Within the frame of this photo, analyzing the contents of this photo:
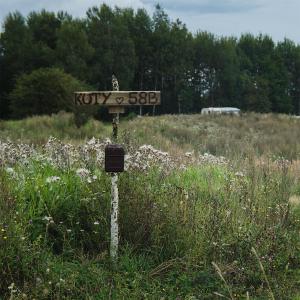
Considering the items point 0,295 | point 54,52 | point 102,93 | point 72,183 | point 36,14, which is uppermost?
point 36,14

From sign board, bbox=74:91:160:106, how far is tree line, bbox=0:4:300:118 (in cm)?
3139

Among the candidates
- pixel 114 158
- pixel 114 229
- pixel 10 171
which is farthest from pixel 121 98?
pixel 10 171

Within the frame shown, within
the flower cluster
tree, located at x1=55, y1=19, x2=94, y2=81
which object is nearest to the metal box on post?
the flower cluster

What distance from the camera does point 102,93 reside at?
509 centimetres

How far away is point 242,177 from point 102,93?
290cm

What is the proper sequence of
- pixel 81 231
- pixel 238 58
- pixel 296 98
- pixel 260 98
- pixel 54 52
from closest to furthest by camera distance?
pixel 81 231, pixel 54 52, pixel 260 98, pixel 238 58, pixel 296 98

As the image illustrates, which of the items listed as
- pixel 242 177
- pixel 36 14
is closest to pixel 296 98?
pixel 36 14

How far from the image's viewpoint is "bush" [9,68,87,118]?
119 feet

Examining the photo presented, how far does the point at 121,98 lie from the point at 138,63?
5300cm

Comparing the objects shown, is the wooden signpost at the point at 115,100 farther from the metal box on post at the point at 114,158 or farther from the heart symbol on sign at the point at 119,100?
the metal box on post at the point at 114,158

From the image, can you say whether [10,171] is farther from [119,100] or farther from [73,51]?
[73,51]

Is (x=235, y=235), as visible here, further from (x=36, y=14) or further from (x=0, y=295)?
Answer: (x=36, y=14)

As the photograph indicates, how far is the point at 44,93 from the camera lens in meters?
36.9

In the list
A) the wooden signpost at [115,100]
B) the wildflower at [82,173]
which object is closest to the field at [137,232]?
the wildflower at [82,173]
